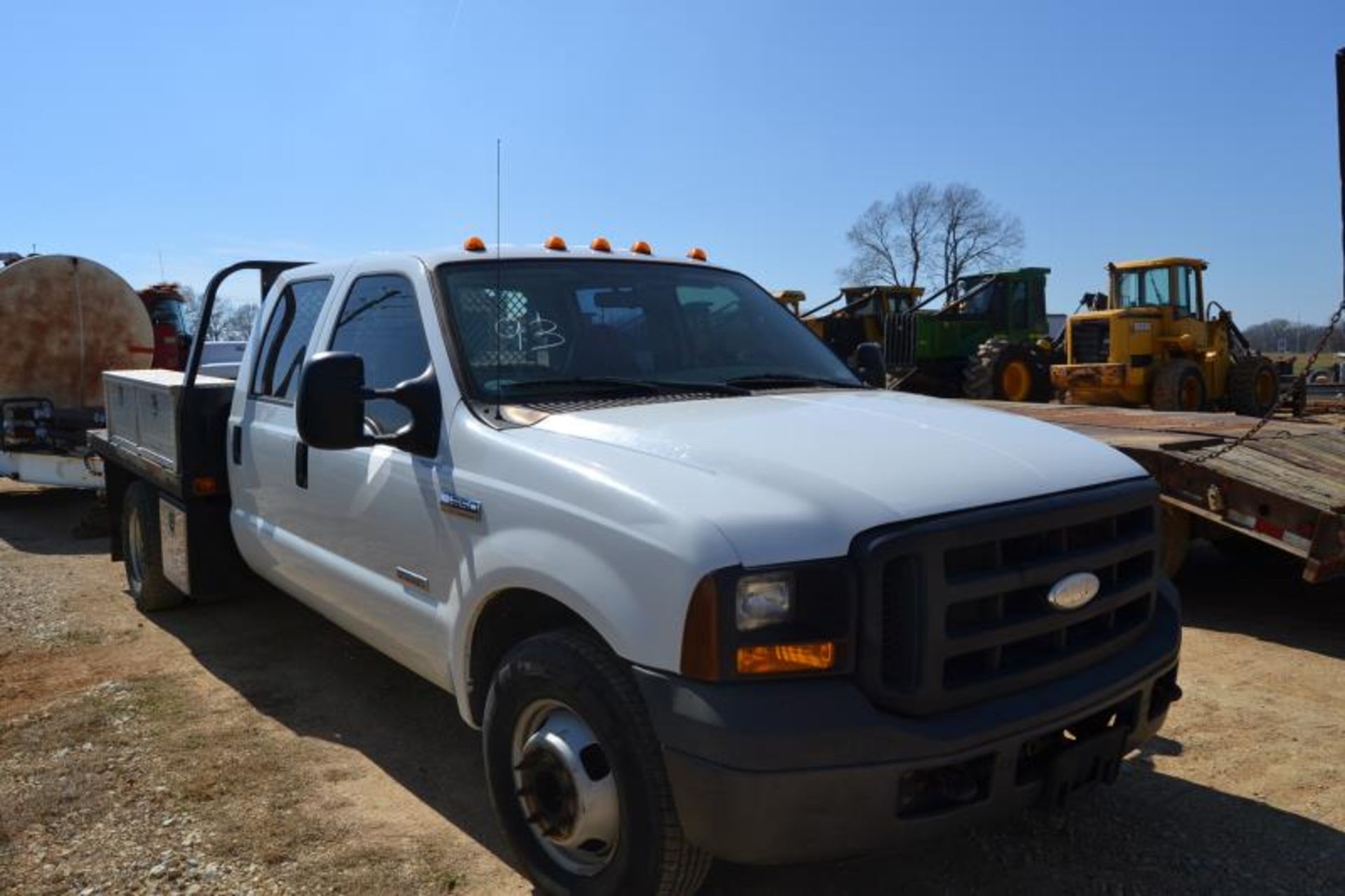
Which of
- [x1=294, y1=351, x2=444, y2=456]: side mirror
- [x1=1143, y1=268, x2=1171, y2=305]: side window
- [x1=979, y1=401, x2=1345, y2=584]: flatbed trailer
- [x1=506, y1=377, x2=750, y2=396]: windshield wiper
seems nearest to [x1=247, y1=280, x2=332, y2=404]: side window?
[x1=294, y1=351, x2=444, y2=456]: side mirror

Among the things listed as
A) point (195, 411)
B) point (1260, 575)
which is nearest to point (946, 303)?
point (1260, 575)

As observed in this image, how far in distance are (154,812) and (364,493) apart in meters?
1.28

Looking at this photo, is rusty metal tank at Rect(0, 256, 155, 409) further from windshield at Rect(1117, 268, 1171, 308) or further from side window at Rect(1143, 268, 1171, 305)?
side window at Rect(1143, 268, 1171, 305)

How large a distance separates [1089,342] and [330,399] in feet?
51.2

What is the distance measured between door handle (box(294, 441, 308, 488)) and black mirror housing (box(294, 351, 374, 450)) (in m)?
0.94

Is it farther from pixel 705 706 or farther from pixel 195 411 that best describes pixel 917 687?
pixel 195 411

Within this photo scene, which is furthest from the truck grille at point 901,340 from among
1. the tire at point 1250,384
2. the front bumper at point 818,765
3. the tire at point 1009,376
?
the front bumper at point 818,765

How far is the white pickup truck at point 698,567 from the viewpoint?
2.32 m

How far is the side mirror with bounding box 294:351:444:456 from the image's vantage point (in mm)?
3055

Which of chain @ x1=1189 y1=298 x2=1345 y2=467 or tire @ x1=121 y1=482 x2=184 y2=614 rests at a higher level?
chain @ x1=1189 y1=298 x2=1345 y2=467

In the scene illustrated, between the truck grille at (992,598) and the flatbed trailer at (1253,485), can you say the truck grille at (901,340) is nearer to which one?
the flatbed trailer at (1253,485)

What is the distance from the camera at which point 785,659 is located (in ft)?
7.66

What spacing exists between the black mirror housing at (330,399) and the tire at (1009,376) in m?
16.4

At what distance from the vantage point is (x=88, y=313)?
10719 mm
